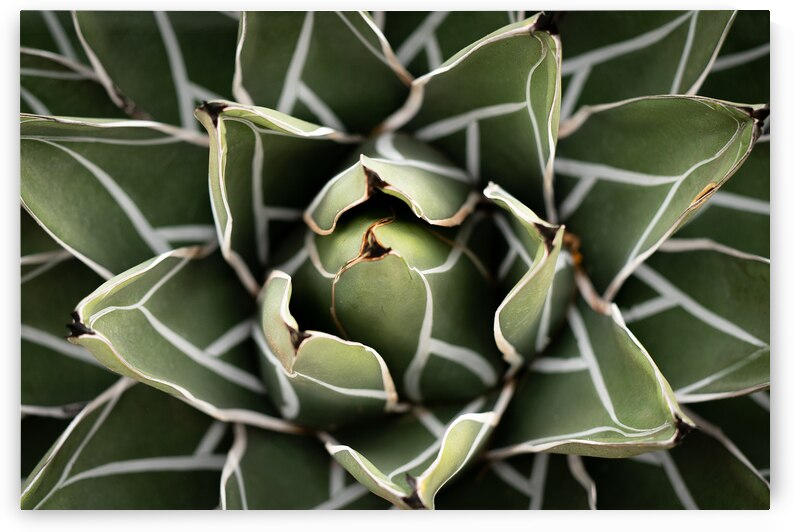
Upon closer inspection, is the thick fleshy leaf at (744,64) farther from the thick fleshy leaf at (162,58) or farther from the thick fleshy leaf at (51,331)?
the thick fleshy leaf at (51,331)

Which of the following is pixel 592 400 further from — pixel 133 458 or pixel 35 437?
pixel 35 437

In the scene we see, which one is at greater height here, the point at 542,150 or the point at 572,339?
the point at 542,150

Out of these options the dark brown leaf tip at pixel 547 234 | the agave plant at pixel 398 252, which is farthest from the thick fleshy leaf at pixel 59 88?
the dark brown leaf tip at pixel 547 234

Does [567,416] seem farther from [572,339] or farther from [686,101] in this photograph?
[686,101]

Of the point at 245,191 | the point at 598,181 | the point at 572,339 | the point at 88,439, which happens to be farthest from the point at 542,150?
the point at 88,439

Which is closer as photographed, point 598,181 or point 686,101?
point 686,101

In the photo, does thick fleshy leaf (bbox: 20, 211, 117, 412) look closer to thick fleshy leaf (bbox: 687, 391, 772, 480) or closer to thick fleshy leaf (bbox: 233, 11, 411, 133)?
thick fleshy leaf (bbox: 233, 11, 411, 133)

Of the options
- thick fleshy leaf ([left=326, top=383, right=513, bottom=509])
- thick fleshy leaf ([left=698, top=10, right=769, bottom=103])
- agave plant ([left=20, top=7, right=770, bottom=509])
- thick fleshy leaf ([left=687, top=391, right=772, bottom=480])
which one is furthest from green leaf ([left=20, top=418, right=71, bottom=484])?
thick fleshy leaf ([left=698, top=10, right=769, bottom=103])
